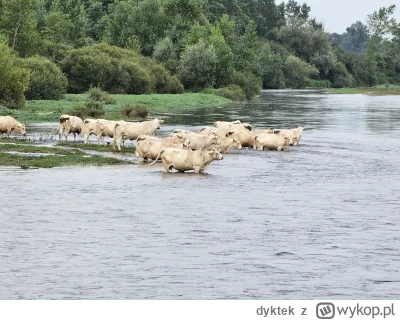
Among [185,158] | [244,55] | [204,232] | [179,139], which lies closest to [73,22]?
[244,55]

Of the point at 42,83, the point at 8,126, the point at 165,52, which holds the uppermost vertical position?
the point at 165,52

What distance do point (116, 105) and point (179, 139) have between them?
3945cm

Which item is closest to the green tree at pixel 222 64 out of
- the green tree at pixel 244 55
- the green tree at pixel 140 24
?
the green tree at pixel 140 24

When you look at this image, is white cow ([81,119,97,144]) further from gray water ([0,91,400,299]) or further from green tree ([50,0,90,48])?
green tree ([50,0,90,48])

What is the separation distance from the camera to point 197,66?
106750mm

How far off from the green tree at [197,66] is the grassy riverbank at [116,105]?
5872mm

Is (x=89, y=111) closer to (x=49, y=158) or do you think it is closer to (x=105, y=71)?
(x=49, y=158)

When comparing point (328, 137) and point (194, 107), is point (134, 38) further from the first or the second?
point (328, 137)

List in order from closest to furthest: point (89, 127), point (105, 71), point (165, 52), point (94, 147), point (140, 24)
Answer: point (94, 147) < point (89, 127) < point (105, 71) < point (165, 52) < point (140, 24)

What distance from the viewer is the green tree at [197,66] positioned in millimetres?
107000

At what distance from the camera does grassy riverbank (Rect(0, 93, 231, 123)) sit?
59.8 m

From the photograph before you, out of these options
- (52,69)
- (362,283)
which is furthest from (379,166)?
(52,69)

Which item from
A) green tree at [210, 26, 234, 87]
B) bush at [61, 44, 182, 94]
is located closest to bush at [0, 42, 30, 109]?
bush at [61, 44, 182, 94]
